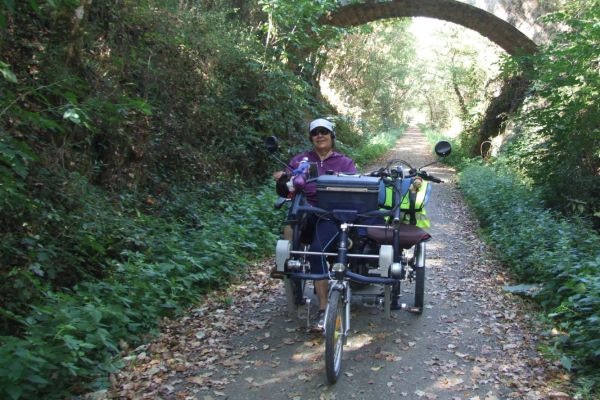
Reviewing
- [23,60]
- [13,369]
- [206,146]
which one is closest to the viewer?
[13,369]

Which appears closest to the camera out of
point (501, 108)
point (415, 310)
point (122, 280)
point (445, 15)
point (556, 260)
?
point (122, 280)

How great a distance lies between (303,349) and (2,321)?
8.21 ft

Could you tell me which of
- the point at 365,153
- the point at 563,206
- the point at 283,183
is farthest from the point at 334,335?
the point at 365,153

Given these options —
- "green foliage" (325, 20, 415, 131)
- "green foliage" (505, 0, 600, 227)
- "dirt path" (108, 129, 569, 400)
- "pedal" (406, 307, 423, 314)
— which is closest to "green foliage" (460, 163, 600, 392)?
"dirt path" (108, 129, 569, 400)

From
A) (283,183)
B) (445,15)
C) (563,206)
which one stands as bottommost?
(563,206)

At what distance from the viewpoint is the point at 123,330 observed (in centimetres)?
453

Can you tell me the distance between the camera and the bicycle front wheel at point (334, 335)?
149 inches

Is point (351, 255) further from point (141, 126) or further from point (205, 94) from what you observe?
point (205, 94)

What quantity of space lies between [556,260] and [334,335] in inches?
140

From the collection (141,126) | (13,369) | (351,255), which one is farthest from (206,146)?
(13,369)

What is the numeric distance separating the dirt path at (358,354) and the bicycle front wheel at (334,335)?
17cm

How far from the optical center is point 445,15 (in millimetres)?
18281

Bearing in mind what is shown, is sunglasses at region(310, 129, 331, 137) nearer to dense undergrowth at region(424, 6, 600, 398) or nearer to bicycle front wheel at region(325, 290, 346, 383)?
bicycle front wheel at region(325, 290, 346, 383)

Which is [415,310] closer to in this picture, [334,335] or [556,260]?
[556,260]
